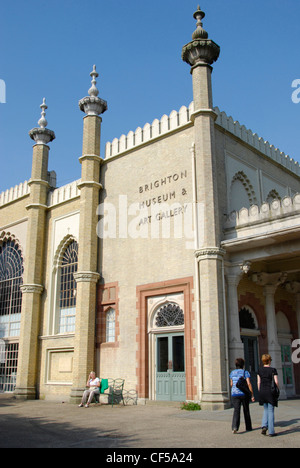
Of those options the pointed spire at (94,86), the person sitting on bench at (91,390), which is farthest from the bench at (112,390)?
the pointed spire at (94,86)

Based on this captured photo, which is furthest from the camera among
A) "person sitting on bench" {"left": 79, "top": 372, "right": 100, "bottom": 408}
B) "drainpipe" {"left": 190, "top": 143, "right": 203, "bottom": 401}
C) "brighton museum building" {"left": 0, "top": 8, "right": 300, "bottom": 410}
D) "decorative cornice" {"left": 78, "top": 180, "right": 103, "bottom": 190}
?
"decorative cornice" {"left": 78, "top": 180, "right": 103, "bottom": 190}

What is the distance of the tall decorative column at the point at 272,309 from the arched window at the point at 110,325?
5784 mm

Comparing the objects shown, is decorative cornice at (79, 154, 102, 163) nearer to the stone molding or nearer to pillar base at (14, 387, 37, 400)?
the stone molding

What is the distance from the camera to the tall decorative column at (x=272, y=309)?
1700 centimetres

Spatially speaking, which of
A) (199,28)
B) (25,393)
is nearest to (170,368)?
(25,393)

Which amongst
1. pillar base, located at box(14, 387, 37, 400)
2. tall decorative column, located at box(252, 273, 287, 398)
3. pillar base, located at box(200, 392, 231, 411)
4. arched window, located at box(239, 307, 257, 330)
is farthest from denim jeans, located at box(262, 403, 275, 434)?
pillar base, located at box(14, 387, 37, 400)

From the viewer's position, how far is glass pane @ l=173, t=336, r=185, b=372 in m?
15.5

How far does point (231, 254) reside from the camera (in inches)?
613

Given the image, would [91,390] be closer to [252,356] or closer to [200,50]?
[252,356]

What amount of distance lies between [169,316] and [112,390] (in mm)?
3408

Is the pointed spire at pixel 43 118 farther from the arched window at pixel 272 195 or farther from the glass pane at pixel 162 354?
the glass pane at pixel 162 354

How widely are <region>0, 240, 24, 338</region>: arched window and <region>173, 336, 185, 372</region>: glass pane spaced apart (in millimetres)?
10324
